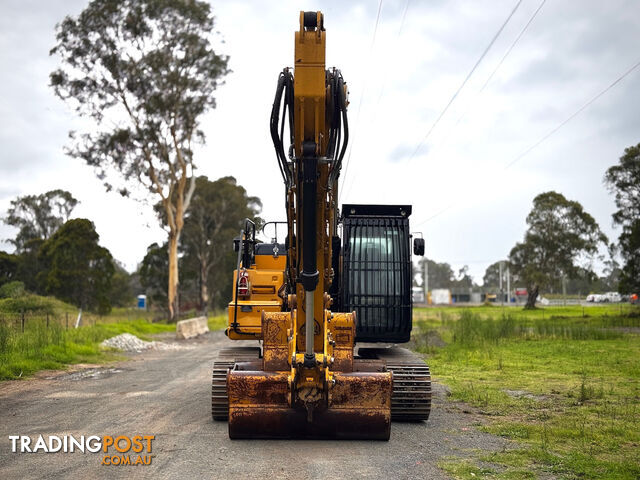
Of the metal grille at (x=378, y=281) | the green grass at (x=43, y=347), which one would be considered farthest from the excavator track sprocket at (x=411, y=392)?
the green grass at (x=43, y=347)

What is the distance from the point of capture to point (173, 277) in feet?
137

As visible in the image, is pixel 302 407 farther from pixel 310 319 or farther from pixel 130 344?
pixel 130 344

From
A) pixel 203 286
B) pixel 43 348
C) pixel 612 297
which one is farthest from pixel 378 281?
pixel 612 297

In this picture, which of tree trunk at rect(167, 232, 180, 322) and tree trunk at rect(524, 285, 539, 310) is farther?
tree trunk at rect(524, 285, 539, 310)

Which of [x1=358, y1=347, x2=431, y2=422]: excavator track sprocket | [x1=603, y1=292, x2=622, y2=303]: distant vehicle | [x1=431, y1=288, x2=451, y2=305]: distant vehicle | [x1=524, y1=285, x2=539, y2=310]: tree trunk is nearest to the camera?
[x1=358, y1=347, x2=431, y2=422]: excavator track sprocket

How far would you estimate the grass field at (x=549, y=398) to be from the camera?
727 centimetres

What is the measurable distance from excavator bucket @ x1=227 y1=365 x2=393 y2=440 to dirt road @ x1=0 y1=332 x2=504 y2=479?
23 cm

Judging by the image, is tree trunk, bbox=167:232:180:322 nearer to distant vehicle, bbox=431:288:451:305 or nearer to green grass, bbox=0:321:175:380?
green grass, bbox=0:321:175:380

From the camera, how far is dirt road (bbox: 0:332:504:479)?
687cm

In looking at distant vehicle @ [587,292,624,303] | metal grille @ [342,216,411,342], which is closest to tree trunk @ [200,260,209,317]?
metal grille @ [342,216,411,342]

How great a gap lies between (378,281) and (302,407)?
355cm

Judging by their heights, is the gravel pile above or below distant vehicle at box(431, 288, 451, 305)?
below

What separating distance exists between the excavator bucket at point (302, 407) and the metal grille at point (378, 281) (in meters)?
2.91

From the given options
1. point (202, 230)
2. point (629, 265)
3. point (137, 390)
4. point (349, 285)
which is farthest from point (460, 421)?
point (202, 230)
